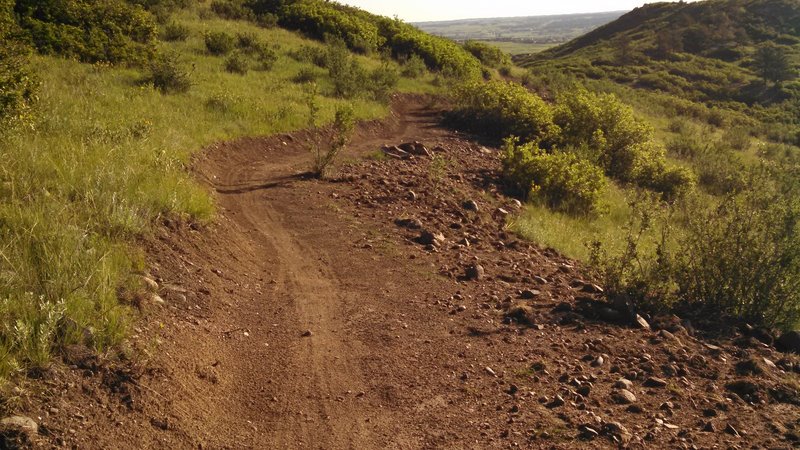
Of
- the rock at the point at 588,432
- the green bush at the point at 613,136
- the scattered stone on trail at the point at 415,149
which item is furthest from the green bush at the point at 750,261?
the green bush at the point at 613,136

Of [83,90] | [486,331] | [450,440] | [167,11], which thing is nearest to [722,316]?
[486,331]

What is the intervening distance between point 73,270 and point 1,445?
132cm

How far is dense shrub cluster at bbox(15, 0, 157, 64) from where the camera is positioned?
1155 cm

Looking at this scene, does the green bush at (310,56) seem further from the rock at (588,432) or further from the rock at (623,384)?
the rock at (588,432)

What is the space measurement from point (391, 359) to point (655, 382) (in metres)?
1.96

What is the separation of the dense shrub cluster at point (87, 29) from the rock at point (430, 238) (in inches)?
347

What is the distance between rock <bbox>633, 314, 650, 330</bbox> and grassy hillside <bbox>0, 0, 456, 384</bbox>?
13.8 feet

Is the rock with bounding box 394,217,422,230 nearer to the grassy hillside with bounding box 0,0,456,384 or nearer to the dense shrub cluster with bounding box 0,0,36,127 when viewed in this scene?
the grassy hillside with bounding box 0,0,456,384

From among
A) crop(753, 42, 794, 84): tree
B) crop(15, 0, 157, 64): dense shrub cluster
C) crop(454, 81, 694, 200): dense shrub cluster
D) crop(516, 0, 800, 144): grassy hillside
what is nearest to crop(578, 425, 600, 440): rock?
crop(454, 81, 694, 200): dense shrub cluster

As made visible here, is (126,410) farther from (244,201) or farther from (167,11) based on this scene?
(167,11)

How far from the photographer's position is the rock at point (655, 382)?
4227 millimetres

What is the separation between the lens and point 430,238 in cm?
710

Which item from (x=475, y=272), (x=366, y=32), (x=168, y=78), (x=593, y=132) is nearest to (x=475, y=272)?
(x=475, y=272)

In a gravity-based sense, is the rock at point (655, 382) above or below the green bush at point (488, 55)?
below
